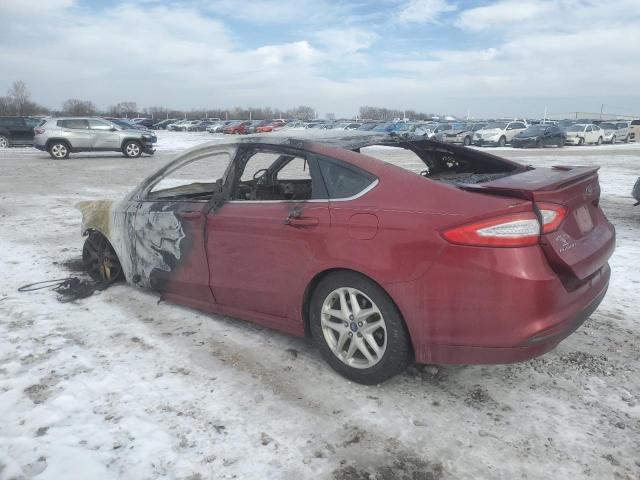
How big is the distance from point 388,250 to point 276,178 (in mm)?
1784

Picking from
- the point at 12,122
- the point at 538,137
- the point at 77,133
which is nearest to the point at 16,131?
the point at 12,122

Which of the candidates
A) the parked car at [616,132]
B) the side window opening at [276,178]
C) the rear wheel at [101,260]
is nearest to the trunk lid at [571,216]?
the side window opening at [276,178]

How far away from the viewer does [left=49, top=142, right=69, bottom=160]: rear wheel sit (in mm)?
21156

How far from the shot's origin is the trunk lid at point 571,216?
8.79 ft

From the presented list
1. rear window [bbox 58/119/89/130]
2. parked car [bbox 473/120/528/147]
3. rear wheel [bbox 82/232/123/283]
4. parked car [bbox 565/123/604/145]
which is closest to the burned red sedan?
rear wheel [bbox 82/232/123/283]

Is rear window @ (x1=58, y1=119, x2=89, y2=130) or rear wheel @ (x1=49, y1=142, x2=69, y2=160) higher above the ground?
rear window @ (x1=58, y1=119, x2=89, y2=130)

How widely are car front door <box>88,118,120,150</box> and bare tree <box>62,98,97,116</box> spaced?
66.4 metres

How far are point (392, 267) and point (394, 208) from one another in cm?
33

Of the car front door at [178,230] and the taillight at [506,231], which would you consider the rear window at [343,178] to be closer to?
the taillight at [506,231]

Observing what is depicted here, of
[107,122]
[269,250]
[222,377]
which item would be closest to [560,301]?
[269,250]

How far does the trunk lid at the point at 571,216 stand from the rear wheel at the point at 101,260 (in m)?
3.59

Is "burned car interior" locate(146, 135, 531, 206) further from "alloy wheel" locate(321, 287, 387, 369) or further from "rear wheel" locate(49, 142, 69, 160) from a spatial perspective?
"rear wheel" locate(49, 142, 69, 160)

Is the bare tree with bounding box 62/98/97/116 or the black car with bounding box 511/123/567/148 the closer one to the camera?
the black car with bounding box 511/123/567/148

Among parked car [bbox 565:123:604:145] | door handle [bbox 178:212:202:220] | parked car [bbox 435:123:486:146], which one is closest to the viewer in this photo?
door handle [bbox 178:212:202:220]
